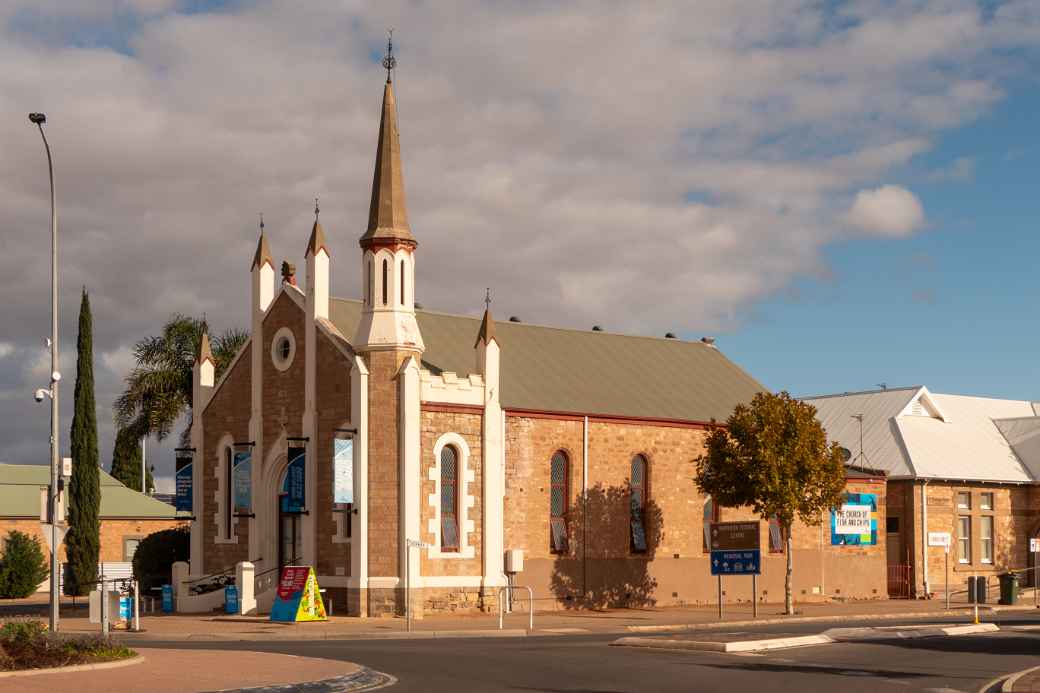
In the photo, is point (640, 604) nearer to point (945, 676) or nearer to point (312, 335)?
point (312, 335)

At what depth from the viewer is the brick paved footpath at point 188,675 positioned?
61.8 ft

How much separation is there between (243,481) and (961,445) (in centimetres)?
3194

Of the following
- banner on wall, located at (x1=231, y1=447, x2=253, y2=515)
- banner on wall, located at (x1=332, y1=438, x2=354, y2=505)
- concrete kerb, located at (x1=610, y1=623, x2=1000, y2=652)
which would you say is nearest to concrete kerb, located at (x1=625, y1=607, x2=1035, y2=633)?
concrete kerb, located at (x1=610, y1=623, x2=1000, y2=652)

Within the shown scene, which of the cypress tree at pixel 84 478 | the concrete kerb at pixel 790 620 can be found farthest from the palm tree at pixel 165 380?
the concrete kerb at pixel 790 620

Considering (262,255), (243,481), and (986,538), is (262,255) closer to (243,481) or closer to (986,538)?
(243,481)

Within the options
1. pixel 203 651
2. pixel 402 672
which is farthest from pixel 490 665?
pixel 203 651

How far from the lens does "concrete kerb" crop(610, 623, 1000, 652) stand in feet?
88.5

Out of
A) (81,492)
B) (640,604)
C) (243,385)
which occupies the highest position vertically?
(243,385)

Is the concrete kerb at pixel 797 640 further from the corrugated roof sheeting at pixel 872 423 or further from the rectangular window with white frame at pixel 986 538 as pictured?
the rectangular window with white frame at pixel 986 538

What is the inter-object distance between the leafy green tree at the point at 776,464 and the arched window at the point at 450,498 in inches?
325

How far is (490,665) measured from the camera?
23.2m

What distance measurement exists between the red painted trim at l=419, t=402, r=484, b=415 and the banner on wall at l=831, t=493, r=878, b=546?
17.0 m

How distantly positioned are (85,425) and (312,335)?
14.0 meters

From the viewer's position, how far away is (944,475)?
55.8 meters
